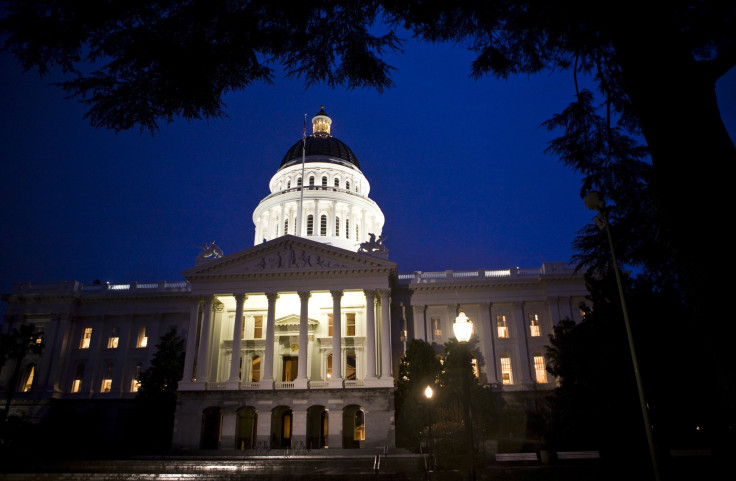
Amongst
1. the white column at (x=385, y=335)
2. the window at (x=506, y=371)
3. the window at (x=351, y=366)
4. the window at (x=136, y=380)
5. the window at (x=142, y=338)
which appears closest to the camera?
the white column at (x=385, y=335)

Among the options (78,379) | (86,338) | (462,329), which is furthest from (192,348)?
(462,329)

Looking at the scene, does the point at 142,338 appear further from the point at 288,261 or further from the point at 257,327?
the point at 288,261

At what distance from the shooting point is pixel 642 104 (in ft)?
21.9

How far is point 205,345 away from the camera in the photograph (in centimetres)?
4678

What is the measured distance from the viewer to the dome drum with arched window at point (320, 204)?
6889cm

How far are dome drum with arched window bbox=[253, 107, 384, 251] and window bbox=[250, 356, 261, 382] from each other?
1945 cm

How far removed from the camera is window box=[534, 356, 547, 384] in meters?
49.5

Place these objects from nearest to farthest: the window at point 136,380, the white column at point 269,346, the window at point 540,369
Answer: the white column at point 269,346 < the window at point 540,369 < the window at point 136,380

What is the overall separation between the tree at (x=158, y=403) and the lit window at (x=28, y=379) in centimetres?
1593

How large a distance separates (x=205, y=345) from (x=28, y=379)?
2213cm

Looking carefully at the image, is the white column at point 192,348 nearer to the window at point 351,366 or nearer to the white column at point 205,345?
the white column at point 205,345

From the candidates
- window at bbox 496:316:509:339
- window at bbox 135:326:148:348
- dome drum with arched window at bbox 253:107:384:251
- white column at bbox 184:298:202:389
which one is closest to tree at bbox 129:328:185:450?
white column at bbox 184:298:202:389

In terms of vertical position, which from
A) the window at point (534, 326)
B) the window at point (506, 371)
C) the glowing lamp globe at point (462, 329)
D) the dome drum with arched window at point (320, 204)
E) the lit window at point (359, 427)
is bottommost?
the lit window at point (359, 427)

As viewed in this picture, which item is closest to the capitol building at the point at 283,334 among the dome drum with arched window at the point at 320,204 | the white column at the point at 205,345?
the white column at the point at 205,345
